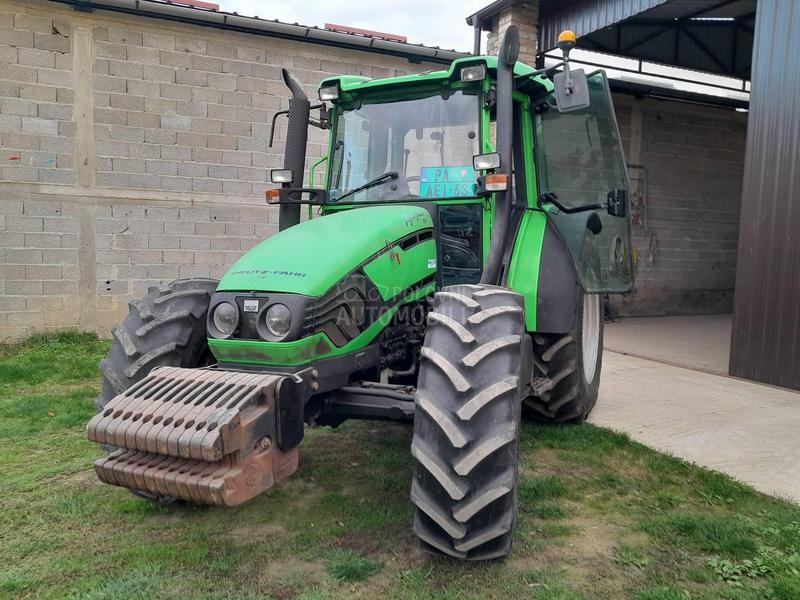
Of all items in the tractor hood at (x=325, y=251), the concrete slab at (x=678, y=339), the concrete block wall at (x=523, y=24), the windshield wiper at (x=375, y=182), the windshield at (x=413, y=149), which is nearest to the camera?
the tractor hood at (x=325, y=251)

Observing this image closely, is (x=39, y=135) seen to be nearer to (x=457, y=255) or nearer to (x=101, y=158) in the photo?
(x=101, y=158)

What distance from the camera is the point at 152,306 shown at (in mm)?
3277

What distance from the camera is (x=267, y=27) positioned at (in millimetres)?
7441

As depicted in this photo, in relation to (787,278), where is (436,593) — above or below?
below

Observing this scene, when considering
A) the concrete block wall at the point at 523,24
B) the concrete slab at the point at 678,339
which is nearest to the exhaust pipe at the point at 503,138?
the concrete slab at the point at 678,339

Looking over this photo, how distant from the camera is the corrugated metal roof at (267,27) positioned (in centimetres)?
682

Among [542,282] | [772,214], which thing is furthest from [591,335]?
[772,214]

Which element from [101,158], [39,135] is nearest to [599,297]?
[101,158]

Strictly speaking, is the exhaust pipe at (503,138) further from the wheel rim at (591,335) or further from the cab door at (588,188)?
the wheel rim at (591,335)

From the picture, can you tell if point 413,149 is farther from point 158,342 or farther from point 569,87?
point 158,342

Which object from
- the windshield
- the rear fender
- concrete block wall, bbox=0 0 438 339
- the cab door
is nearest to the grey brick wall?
concrete block wall, bbox=0 0 438 339

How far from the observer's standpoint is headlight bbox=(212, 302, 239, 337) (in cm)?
271

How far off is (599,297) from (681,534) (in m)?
2.37

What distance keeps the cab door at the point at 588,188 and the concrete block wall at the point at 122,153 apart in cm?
453
